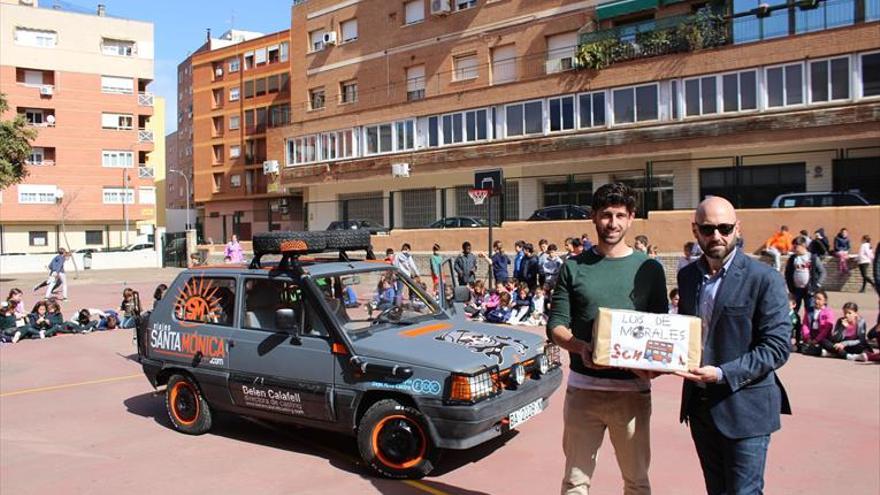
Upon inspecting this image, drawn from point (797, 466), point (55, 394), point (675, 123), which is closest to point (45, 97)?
point (675, 123)

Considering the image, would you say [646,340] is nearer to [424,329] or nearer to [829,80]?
[424,329]

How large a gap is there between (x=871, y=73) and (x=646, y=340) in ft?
81.4

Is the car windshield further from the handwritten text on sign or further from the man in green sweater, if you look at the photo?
the handwritten text on sign

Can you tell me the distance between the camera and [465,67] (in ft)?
115

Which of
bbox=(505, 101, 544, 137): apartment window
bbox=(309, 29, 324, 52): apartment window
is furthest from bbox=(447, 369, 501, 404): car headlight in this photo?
bbox=(309, 29, 324, 52): apartment window

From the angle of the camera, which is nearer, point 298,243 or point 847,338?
point 298,243

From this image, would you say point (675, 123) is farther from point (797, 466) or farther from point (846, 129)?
point (797, 466)

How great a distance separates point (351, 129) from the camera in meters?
37.9

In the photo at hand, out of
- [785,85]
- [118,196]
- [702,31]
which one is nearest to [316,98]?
[118,196]

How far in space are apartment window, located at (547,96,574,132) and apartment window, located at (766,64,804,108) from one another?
7.74 m

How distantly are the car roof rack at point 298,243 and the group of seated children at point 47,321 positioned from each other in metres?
7.59

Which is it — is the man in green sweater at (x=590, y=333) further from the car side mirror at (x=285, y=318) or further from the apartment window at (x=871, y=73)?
the apartment window at (x=871, y=73)

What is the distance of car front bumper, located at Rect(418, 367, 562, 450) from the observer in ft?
16.4

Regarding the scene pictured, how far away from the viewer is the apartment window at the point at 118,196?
5478cm
